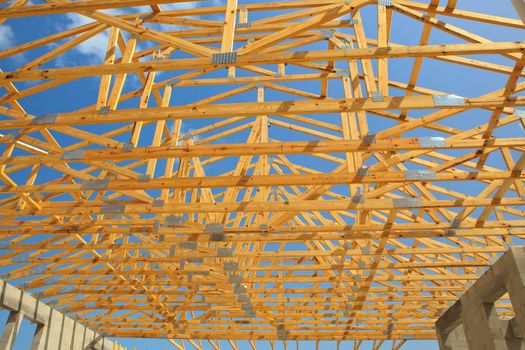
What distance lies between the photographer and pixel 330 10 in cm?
627

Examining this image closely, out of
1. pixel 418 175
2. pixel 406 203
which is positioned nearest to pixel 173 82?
pixel 418 175

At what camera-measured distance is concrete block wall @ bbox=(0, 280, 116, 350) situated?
1617 centimetres

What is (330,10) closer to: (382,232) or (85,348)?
(382,232)

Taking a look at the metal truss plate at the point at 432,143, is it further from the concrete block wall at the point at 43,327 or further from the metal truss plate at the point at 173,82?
the concrete block wall at the point at 43,327

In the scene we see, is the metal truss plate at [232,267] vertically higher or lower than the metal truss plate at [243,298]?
lower

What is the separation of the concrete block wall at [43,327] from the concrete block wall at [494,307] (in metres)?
15.1

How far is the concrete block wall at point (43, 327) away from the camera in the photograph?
1617 cm

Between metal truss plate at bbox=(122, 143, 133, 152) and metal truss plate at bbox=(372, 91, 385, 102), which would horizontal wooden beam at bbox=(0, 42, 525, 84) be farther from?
metal truss plate at bbox=(122, 143, 133, 152)

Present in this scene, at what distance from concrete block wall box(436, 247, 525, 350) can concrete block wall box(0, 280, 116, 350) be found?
1515 centimetres

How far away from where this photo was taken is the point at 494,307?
34.2 feet

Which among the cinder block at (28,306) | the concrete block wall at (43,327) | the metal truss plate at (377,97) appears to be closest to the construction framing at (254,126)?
the metal truss plate at (377,97)

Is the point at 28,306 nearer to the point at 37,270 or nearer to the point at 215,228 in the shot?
the point at 37,270

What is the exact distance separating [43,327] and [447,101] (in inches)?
712

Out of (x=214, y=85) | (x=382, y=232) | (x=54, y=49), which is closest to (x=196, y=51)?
(x=54, y=49)
